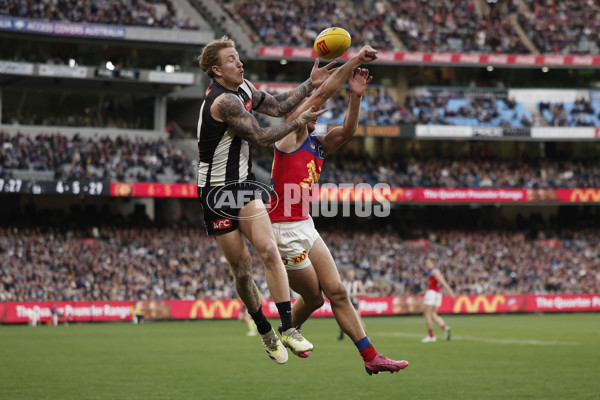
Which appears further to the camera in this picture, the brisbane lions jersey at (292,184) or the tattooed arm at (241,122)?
the brisbane lions jersey at (292,184)

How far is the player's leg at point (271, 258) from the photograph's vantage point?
28.2ft

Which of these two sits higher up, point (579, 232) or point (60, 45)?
point (60, 45)

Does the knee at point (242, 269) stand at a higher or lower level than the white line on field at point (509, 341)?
higher

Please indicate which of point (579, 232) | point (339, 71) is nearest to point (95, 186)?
point (579, 232)

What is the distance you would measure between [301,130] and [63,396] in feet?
24.9

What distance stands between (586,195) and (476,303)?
12.2 meters

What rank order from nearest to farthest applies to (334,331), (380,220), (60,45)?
(334,331)
(60,45)
(380,220)

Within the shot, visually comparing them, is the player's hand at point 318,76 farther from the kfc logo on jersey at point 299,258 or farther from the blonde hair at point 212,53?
the kfc logo on jersey at point 299,258

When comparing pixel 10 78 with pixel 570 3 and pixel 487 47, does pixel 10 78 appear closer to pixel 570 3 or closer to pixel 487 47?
pixel 487 47

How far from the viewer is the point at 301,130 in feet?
30.7

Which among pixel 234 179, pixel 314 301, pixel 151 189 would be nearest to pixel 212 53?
pixel 234 179

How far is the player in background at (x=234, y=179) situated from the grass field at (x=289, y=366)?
19.8 feet

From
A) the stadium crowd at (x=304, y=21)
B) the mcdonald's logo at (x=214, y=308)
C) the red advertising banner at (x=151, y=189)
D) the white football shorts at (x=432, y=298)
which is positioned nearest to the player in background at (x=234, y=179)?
the white football shorts at (x=432, y=298)

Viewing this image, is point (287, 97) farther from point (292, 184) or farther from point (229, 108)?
point (229, 108)
